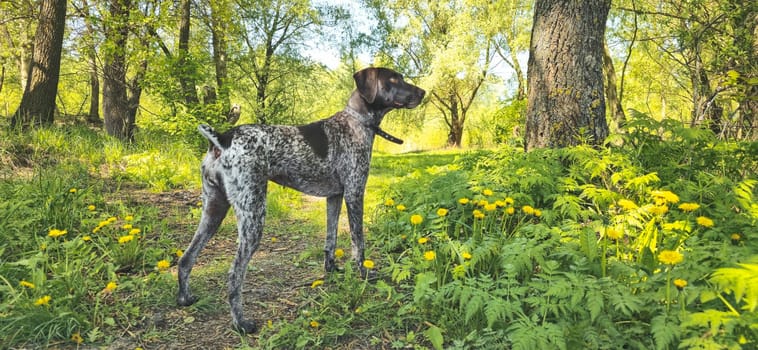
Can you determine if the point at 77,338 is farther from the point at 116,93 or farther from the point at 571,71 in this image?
the point at 116,93

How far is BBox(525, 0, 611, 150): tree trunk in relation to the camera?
166 inches

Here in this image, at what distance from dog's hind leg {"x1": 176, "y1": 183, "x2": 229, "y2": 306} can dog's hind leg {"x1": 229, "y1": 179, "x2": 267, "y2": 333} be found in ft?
0.81

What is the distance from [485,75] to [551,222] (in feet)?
67.3

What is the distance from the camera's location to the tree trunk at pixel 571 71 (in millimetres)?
4219

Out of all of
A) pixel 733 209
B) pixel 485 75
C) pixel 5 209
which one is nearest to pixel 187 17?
pixel 5 209

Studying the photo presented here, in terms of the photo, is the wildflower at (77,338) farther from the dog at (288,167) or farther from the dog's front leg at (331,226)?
the dog's front leg at (331,226)

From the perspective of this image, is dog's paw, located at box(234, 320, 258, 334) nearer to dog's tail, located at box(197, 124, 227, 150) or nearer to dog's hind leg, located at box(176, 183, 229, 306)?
dog's hind leg, located at box(176, 183, 229, 306)

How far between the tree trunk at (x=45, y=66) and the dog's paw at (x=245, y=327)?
695 centimetres

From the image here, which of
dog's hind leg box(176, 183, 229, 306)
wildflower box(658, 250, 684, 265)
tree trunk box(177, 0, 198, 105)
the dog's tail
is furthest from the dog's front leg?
tree trunk box(177, 0, 198, 105)

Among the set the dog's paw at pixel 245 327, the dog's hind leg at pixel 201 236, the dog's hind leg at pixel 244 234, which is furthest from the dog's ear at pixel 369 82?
the dog's paw at pixel 245 327

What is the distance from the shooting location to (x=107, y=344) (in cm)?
236

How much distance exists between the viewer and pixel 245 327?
2.54 metres

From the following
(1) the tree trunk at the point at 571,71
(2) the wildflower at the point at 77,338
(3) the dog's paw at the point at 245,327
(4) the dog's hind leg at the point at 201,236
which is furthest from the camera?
(1) the tree trunk at the point at 571,71

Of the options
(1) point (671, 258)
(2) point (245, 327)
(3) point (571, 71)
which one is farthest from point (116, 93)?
(1) point (671, 258)
